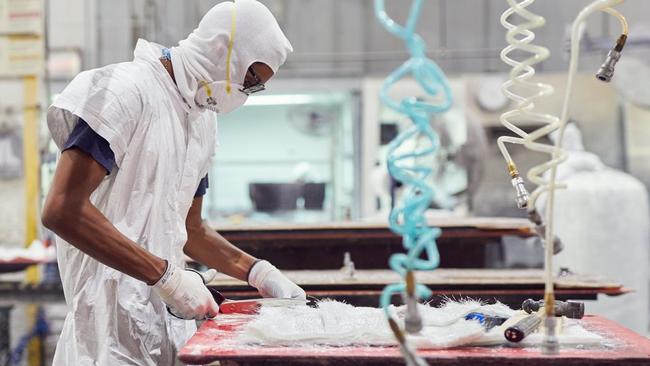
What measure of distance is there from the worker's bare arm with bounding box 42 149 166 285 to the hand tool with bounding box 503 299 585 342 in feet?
2.14

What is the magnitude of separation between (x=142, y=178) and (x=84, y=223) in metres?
0.19

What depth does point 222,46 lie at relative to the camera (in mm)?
1693

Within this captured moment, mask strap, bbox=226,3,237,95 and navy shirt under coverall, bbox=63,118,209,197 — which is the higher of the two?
mask strap, bbox=226,3,237,95

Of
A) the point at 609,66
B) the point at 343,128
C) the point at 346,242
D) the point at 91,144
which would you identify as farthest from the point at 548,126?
the point at 343,128

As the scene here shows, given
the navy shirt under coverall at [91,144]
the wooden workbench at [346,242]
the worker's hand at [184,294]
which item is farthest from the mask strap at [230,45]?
the wooden workbench at [346,242]

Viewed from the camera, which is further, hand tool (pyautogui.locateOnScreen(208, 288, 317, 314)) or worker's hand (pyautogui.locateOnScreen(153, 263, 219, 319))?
hand tool (pyautogui.locateOnScreen(208, 288, 317, 314))

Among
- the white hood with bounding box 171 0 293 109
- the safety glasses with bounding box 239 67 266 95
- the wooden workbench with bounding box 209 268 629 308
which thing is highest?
the white hood with bounding box 171 0 293 109

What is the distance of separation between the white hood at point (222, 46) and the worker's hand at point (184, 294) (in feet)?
1.34

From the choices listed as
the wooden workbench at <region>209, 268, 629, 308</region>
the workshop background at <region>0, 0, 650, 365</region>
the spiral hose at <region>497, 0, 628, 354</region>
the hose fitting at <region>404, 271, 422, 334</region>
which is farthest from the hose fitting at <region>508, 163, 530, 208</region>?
the workshop background at <region>0, 0, 650, 365</region>

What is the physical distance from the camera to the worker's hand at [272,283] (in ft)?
6.06

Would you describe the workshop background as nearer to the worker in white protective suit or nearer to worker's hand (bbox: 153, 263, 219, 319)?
the worker in white protective suit

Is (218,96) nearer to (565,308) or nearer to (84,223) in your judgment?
(84,223)

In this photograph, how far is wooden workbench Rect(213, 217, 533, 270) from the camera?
141 inches

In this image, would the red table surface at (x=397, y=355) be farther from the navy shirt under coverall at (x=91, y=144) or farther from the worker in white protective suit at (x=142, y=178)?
the navy shirt under coverall at (x=91, y=144)
